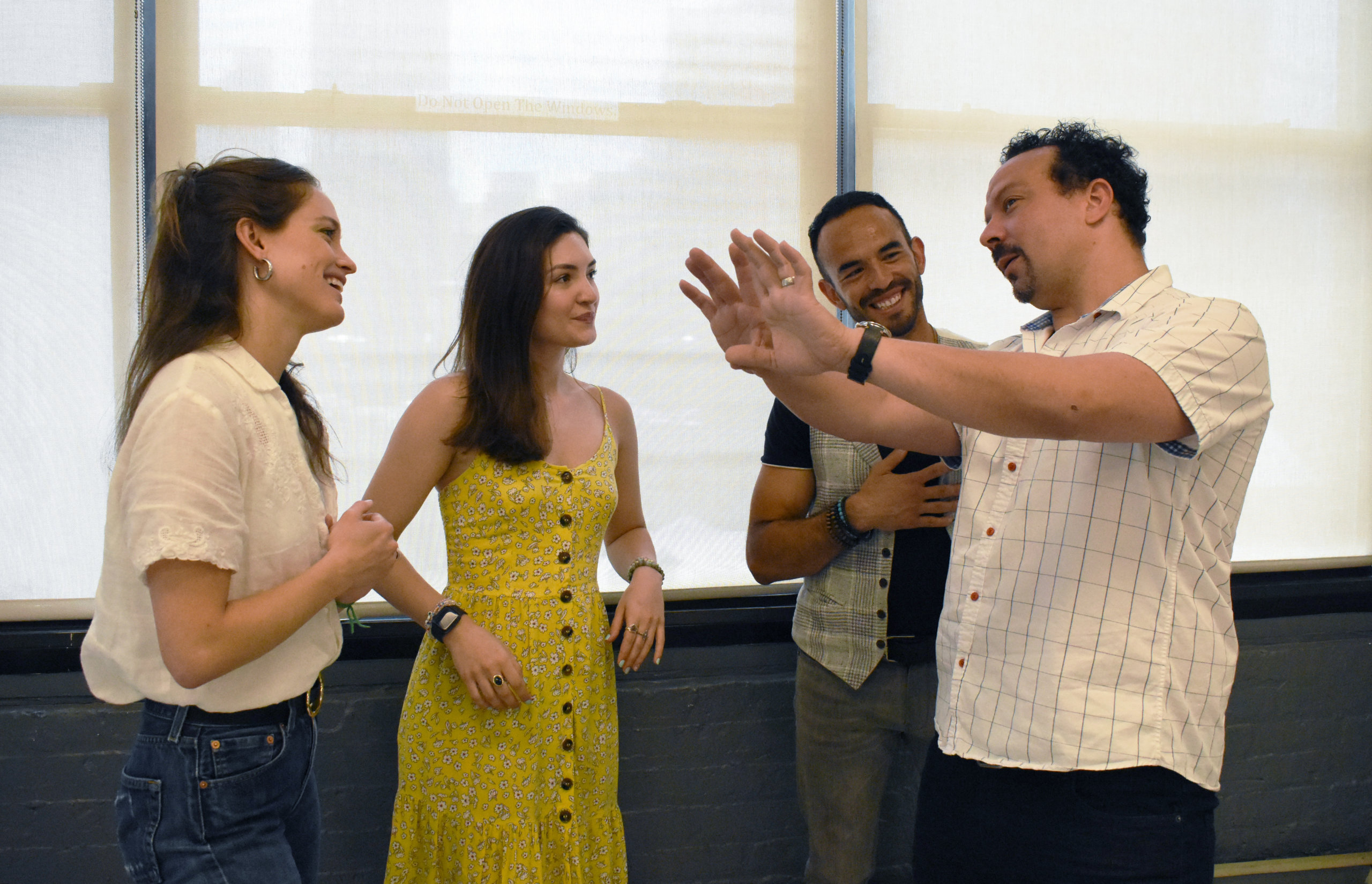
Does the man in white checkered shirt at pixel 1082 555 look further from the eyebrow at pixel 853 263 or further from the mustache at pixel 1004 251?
the eyebrow at pixel 853 263

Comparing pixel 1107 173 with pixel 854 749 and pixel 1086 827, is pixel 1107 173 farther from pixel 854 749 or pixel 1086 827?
pixel 854 749

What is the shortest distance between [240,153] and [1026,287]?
6.59 feet

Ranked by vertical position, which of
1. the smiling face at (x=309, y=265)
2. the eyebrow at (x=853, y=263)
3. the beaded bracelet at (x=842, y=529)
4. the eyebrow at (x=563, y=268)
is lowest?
the beaded bracelet at (x=842, y=529)

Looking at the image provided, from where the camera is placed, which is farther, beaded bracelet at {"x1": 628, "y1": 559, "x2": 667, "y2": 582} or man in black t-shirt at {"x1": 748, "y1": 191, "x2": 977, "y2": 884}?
beaded bracelet at {"x1": 628, "y1": 559, "x2": 667, "y2": 582}

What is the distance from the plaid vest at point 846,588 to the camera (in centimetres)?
199

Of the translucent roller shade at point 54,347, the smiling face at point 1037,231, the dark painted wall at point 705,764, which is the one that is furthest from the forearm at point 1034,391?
the translucent roller shade at point 54,347

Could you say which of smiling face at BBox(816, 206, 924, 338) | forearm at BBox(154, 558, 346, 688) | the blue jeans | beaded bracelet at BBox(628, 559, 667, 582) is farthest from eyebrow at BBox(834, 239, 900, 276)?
the blue jeans

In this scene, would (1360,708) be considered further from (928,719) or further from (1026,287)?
(1026,287)

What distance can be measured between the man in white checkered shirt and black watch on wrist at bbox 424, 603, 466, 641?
2.53 feet

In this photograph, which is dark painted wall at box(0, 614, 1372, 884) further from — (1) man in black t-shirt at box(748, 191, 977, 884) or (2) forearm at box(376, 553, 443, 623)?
(2) forearm at box(376, 553, 443, 623)

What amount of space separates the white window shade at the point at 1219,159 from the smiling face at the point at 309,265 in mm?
1753

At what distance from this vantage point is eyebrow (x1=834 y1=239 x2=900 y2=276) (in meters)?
2.16

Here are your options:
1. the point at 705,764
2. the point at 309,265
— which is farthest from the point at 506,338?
the point at 705,764

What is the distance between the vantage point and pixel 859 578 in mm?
2018
